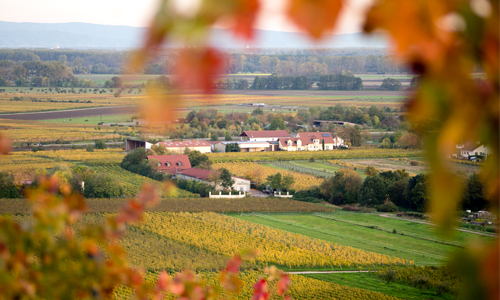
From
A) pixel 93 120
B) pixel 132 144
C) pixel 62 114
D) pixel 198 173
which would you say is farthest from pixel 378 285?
pixel 62 114

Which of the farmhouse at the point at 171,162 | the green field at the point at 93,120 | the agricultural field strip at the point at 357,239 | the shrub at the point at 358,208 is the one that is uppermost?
the green field at the point at 93,120

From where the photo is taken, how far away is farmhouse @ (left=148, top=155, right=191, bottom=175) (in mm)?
41300

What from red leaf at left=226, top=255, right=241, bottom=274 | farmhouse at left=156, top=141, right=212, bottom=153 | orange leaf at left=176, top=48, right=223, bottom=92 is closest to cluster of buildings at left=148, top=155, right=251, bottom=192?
farmhouse at left=156, top=141, right=212, bottom=153

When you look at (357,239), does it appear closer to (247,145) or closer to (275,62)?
(247,145)

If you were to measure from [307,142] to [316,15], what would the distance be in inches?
2217

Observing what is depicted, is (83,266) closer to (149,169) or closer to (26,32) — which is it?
(149,169)

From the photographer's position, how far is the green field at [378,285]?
1834 centimetres

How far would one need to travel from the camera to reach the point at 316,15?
1.89 feet

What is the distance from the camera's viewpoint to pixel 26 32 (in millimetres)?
171250

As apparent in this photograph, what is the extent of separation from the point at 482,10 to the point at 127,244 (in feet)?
78.0

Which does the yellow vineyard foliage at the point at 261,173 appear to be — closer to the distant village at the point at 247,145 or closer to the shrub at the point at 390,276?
the distant village at the point at 247,145

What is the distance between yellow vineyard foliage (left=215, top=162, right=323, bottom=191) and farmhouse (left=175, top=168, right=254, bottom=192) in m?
2.59

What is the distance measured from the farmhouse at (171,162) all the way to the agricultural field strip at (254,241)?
11.5m

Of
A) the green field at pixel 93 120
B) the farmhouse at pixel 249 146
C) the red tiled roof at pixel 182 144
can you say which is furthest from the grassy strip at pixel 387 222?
the green field at pixel 93 120
